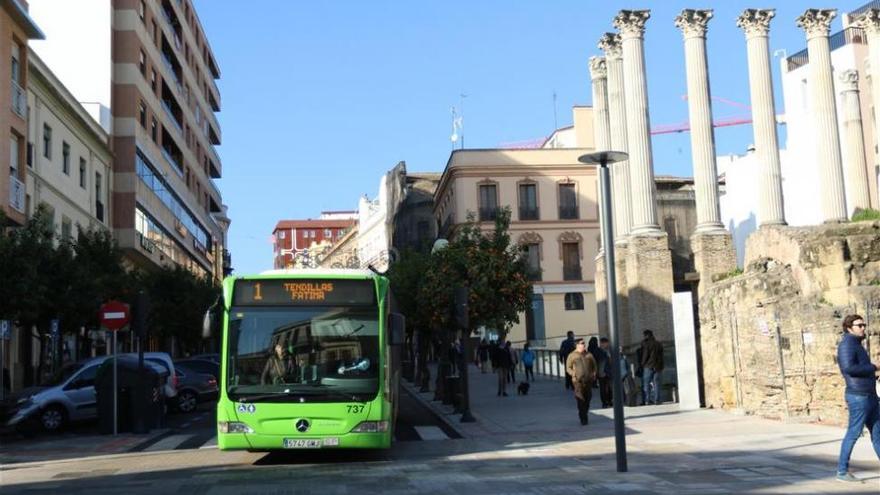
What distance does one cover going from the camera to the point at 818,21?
3522 cm

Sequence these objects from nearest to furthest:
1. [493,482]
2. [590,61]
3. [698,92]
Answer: [493,482] → [698,92] → [590,61]

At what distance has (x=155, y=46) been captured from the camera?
51.7 m

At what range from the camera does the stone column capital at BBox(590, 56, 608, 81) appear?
41.4m

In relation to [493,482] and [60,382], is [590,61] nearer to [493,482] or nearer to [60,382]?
[60,382]

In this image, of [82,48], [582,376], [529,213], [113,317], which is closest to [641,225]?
[582,376]

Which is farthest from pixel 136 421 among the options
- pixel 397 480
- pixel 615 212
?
pixel 615 212

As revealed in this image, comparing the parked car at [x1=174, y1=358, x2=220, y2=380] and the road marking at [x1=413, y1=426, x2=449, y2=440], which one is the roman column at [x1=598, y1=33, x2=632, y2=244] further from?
the road marking at [x1=413, y1=426, x2=449, y2=440]

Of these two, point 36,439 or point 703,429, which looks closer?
point 703,429

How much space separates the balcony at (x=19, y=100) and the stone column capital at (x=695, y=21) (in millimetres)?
22581

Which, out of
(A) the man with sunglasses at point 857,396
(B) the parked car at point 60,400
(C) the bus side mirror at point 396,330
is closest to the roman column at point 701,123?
(B) the parked car at point 60,400

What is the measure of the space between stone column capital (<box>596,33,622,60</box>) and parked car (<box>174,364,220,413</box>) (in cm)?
1950

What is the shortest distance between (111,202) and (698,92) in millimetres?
26828

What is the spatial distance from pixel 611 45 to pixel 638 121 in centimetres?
454

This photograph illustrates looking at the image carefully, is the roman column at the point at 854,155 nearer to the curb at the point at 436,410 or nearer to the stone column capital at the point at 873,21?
the stone column capital at the point at 873,21
